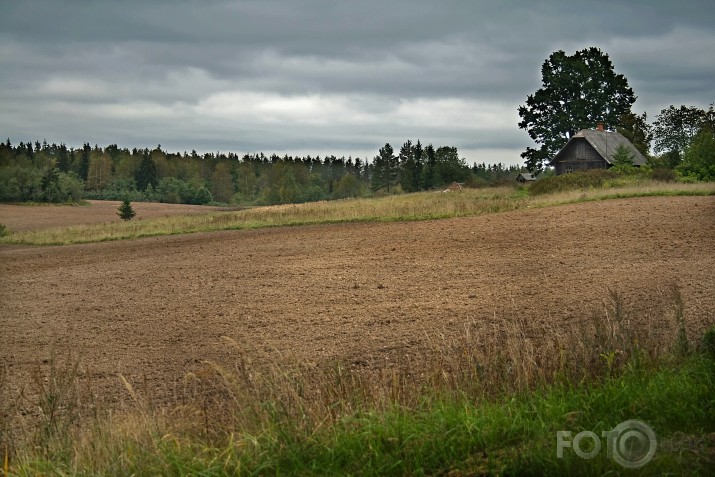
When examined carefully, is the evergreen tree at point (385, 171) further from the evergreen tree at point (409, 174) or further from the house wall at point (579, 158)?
the house wall at point (579, 158)

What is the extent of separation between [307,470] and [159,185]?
111 m

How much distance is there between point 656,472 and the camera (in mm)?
4859

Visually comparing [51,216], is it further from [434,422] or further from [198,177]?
[198,177]

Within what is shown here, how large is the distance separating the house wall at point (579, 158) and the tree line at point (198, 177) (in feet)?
17.0

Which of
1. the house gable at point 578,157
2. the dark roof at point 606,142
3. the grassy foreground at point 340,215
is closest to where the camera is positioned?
the grassy foreground at point 340,215

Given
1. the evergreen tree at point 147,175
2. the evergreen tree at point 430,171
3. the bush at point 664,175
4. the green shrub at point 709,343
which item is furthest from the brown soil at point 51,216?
the green shrub at point 709,343

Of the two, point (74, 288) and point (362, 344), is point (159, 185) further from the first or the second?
point (362, 344)

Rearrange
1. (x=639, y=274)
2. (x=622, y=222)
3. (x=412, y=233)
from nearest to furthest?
(x=639, y=274), (x=622, y=222), (x=412, y=233)

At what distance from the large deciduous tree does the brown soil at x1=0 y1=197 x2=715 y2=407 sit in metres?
42.8

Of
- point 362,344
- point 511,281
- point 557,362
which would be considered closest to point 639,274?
point 511,281

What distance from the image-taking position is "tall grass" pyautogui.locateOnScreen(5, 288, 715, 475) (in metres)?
5.49

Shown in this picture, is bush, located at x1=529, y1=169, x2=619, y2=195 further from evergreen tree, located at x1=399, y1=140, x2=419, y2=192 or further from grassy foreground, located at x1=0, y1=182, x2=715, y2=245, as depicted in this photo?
evergreen tree, located at x1=399, y1=140, x2=419, y2=192

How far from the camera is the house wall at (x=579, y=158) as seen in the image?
201 feet

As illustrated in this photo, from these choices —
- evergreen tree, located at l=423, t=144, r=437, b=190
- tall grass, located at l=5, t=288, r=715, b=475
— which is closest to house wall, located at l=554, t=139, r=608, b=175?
evergreen tree, located at l=423, t=144, r=437, b=190
